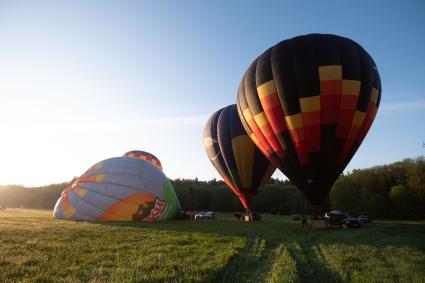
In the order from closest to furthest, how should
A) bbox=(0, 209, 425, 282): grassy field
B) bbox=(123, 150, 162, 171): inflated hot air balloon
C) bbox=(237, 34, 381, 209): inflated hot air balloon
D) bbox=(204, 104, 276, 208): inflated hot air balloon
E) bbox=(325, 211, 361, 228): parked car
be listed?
1. bbox=(0, 209, 425, 282): grassy field
2. bbox=(237, 34, 381, 209): inflated hot air balloon
3. bbox=(325, 211, 361, 228): parked car
4. bbox=(204, 104, 276, 208): inflated hot air balloon
5. bbox=(123, 150, 162, 171): inflated hot air balloon

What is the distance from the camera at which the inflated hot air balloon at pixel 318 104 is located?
14797 millimetres

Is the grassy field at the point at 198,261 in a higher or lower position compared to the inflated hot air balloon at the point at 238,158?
lower

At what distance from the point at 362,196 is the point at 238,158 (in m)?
27.5

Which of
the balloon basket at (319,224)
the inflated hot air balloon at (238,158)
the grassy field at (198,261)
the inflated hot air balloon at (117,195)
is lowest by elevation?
the grassy field at (198,261)

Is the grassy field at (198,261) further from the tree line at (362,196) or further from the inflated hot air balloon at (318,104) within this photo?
the tree line at (362,196)

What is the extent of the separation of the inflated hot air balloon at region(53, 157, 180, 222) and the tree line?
31590 millimetres

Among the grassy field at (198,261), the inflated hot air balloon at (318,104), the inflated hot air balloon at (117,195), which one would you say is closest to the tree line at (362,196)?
the inflated hot air balloon at (318,104)

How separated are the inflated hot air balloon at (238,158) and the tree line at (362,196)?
980 inches

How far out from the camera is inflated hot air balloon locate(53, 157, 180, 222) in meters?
17.5

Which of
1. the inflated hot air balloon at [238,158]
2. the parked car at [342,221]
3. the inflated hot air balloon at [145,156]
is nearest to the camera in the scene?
the parked car at [342,221]

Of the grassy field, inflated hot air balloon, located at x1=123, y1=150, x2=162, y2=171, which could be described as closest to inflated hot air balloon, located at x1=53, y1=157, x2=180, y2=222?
the grassy field

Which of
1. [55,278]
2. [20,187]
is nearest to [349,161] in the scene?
[55,278]

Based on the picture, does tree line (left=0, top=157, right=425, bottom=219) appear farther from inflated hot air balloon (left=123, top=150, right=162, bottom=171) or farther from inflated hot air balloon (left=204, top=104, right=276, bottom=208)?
inflated hot air balloon (left=204, top=104, right=276, bottom=208)

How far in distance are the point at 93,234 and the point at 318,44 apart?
→ 40.2 ft
